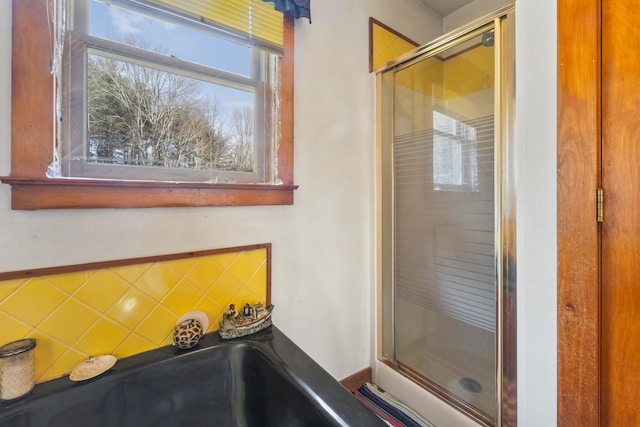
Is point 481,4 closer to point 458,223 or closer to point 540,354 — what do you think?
point 458,223

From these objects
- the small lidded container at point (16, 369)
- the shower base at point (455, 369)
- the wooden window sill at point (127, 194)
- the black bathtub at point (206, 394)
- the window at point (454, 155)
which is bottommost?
the shower base at point (455, 369)

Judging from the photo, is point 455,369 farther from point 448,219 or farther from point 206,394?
point 206,394

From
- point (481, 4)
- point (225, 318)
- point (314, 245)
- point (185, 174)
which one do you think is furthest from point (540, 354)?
point (481, 4)

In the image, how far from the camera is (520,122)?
1069mm

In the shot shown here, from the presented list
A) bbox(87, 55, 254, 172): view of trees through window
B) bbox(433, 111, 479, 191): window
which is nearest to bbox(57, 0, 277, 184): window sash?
bbox(87, 55, 254, 172): view of trees through window

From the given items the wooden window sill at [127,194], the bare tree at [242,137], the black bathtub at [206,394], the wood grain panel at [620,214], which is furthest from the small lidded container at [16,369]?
the wood grain panel at [620,214]

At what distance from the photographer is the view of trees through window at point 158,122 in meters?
1.01

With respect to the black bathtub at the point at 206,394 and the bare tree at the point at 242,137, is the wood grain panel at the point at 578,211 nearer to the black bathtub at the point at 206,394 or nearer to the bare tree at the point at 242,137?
the black bathtub at the point at 206,394

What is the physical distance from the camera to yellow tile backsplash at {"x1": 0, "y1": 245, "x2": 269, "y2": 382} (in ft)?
2.84

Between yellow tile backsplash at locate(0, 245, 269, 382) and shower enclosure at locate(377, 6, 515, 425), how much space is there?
0.93m

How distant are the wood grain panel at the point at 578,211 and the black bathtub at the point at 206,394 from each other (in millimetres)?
753

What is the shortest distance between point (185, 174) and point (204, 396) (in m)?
0.86

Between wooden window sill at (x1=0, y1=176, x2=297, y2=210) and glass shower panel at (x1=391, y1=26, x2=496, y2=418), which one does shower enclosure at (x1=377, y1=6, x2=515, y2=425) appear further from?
wooden window sill at (x1=0, y1=176, x2=297, y2=210)

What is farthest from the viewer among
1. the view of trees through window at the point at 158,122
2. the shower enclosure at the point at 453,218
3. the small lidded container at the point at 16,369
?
the shower enclosure at the point at 453,218
